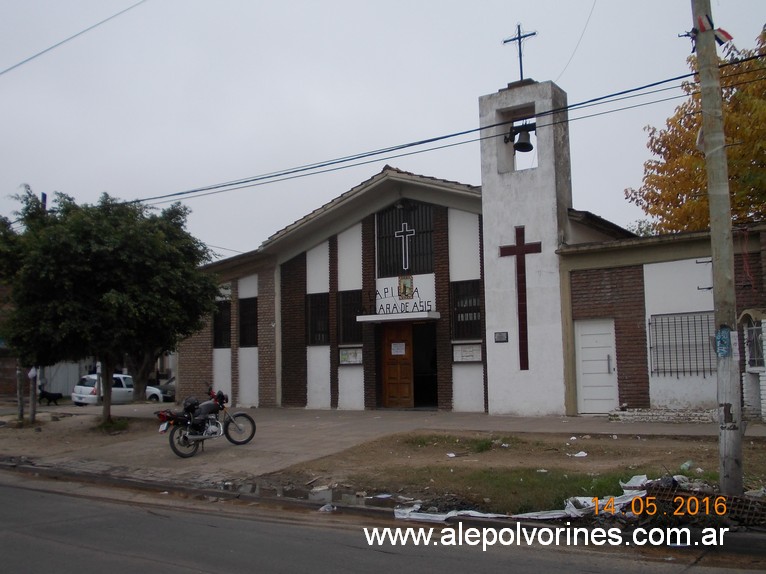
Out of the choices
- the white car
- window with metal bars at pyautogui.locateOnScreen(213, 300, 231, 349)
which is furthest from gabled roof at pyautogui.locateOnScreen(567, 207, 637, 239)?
the white car

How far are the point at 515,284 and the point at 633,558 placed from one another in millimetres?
11130

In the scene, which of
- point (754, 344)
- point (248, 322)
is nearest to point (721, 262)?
point (754, 344)

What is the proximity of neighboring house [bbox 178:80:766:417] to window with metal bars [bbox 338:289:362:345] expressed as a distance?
45 millimetres

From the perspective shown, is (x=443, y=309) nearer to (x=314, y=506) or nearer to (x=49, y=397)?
(x=314, y=506)

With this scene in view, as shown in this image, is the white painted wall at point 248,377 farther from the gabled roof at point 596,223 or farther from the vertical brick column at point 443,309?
the gabled roof at point 596,223

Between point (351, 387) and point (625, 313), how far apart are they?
849 cm

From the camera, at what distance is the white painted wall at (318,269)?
22672 mm

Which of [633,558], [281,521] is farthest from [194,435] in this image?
[633,558]

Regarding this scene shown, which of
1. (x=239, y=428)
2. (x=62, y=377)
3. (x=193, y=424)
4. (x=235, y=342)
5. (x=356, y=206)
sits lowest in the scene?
(x=239, y=428)

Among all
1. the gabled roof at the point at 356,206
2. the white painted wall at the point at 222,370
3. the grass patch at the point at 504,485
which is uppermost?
the gabled roof at the point at 356,206

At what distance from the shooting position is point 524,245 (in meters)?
18.1

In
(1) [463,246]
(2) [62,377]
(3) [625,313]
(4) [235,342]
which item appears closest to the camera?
(3) [625,313]

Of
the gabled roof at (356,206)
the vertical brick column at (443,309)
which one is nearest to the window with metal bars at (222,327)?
the gabled roof at (356,206)

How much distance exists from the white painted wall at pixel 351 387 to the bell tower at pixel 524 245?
183 inches
